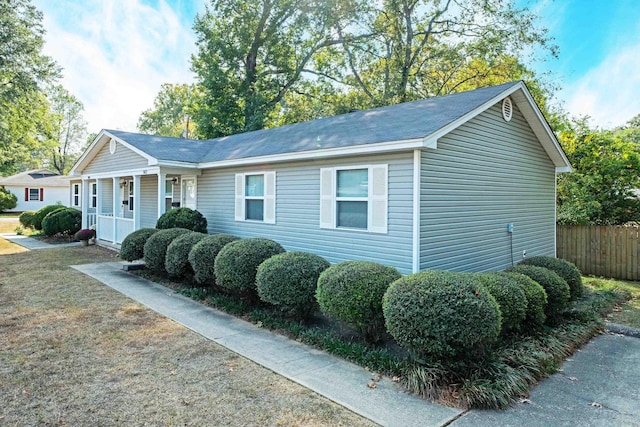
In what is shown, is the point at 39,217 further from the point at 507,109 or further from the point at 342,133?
the point at 507,109

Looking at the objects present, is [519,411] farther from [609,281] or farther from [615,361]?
[609,281]

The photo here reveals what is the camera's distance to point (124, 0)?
14.1 m

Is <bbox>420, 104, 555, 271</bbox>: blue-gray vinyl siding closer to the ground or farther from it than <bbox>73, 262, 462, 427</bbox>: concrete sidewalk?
farther from it

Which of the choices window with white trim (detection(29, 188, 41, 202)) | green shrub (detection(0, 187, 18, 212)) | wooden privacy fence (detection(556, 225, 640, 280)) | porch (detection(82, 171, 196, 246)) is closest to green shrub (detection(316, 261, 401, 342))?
porch (detection(82, 171, 196, 246))

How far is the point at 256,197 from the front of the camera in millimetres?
10453

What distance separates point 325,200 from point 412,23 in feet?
63.0

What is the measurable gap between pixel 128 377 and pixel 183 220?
7.54 meters

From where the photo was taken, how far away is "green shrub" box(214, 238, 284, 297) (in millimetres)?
6770

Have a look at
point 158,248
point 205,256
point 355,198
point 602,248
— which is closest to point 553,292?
point 355,198

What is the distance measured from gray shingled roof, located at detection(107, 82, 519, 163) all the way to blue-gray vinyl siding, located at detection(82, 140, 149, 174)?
0.46 m

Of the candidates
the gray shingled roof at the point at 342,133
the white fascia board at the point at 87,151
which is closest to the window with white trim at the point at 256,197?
the gray shingled roof at the point at 342,133

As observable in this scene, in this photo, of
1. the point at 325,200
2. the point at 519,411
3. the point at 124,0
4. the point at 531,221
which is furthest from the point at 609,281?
the point at 124,0

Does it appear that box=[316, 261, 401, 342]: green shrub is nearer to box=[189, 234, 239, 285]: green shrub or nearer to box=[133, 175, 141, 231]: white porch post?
box=[189, 234, 239, 285]: green shrub

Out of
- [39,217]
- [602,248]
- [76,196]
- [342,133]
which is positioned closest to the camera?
[342,133]
